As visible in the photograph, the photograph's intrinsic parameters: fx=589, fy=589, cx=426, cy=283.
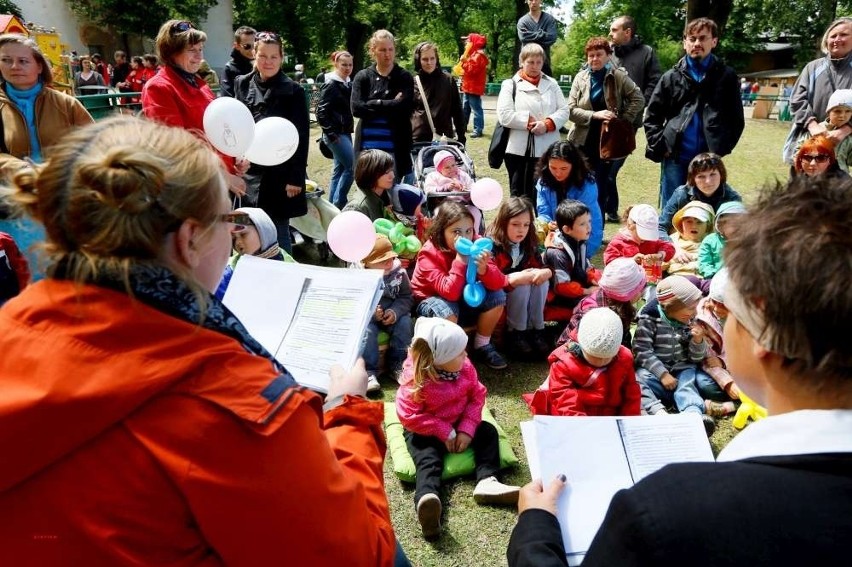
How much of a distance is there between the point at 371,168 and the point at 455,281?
1.36 m

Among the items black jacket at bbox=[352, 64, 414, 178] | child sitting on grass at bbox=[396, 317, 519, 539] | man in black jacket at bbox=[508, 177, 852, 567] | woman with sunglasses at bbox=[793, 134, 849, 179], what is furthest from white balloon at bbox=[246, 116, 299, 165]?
woman with sunglasses at bbox=[793, 134, 849, 179]

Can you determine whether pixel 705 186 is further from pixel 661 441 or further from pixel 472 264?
pixel 661 441

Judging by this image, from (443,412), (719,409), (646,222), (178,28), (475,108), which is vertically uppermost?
(178,28)

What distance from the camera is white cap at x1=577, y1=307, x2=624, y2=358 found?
2.86m

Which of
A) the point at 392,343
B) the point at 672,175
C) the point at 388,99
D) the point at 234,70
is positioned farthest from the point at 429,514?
the point at 234,70

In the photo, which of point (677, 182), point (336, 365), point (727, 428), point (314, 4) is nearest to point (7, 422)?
point (336, 365)

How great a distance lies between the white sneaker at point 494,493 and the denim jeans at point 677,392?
1.08m

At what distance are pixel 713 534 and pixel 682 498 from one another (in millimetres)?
56

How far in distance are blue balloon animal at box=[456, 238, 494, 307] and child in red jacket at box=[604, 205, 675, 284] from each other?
1337 mm

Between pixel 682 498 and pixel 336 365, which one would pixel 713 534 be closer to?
pixel 682 498

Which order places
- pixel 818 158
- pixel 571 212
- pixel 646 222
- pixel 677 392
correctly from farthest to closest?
pixel 818 158
pixel 646 222
pixel 571 212
pixel 677 392

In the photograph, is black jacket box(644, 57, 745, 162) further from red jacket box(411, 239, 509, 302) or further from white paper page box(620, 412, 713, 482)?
white paper page box(620, 412, 713, 482)

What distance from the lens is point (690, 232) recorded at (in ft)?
15.9

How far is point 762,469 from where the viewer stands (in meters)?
0.82
